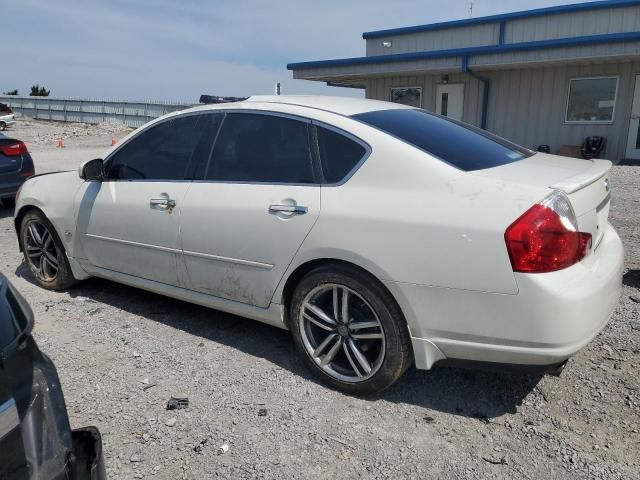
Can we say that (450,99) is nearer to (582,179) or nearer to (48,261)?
(48,261)

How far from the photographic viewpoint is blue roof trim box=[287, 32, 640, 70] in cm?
1256

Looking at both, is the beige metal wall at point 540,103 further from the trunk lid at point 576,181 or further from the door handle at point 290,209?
the door handle at point 290,209

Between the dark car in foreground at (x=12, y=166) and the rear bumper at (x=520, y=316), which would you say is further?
the dark car in foreground at (x=12, y=166)

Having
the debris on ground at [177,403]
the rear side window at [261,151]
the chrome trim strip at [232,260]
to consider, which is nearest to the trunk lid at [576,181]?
the rear side window at [261,151]

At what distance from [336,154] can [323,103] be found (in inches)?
20.3

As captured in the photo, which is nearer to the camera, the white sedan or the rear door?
the white sedan

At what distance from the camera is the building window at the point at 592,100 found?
14.1 meters

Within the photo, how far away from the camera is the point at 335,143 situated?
3.07 meters

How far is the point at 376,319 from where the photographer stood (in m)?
2.88

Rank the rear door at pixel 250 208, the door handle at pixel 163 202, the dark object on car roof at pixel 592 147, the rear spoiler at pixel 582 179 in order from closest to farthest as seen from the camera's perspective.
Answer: the rear spoiler at pixel 582 179
the rear door at pixel 250 208
the door handle at pixel 163 202
the dark object on car roof at pixel 592 147

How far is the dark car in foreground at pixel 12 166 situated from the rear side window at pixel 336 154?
6378mm

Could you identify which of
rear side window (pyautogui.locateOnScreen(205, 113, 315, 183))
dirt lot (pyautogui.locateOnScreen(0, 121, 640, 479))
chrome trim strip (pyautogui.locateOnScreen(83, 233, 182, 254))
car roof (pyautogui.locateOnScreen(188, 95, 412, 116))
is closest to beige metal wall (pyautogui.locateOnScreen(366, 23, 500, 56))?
dirt lot (pyautogui.locateOnScreen(0, 121, 640, 479))

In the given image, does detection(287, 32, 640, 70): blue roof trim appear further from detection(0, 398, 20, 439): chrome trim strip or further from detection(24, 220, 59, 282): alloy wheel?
detection(0, 398, 20, 439): chrome trim strip

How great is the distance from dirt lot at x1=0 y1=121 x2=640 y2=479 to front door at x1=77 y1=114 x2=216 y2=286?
516mm
